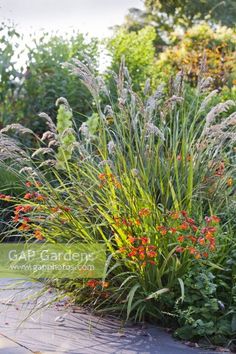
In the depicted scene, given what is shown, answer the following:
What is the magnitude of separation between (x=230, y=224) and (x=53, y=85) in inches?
202

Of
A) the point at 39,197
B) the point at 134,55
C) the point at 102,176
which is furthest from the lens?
the point at 134,55

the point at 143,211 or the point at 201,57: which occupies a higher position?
the point at 201,57

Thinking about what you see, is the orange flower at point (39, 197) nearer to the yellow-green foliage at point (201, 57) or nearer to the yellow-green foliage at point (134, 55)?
the yellow-green foliage at point (134, 55)

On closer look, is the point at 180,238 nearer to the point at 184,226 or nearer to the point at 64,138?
the point at 184,226

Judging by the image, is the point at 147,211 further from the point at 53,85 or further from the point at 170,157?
the point at 53,85

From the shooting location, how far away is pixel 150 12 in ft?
106

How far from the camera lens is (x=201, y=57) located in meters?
11.7

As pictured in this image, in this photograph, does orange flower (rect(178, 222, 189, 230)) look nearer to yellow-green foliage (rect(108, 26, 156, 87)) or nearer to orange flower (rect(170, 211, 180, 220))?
orange flower (rect(170, 211, 180, 220))

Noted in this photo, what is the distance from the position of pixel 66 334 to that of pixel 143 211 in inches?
37.4

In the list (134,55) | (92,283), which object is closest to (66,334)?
(92,283)

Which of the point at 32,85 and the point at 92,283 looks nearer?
the point at 92,283

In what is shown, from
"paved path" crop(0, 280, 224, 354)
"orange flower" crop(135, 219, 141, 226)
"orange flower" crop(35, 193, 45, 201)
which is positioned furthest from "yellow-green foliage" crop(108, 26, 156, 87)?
"paved path" crop(0, 280, 224, 354)

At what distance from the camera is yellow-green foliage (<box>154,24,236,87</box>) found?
1130cm

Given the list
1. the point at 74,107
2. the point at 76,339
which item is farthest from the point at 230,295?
the point at 74,107
